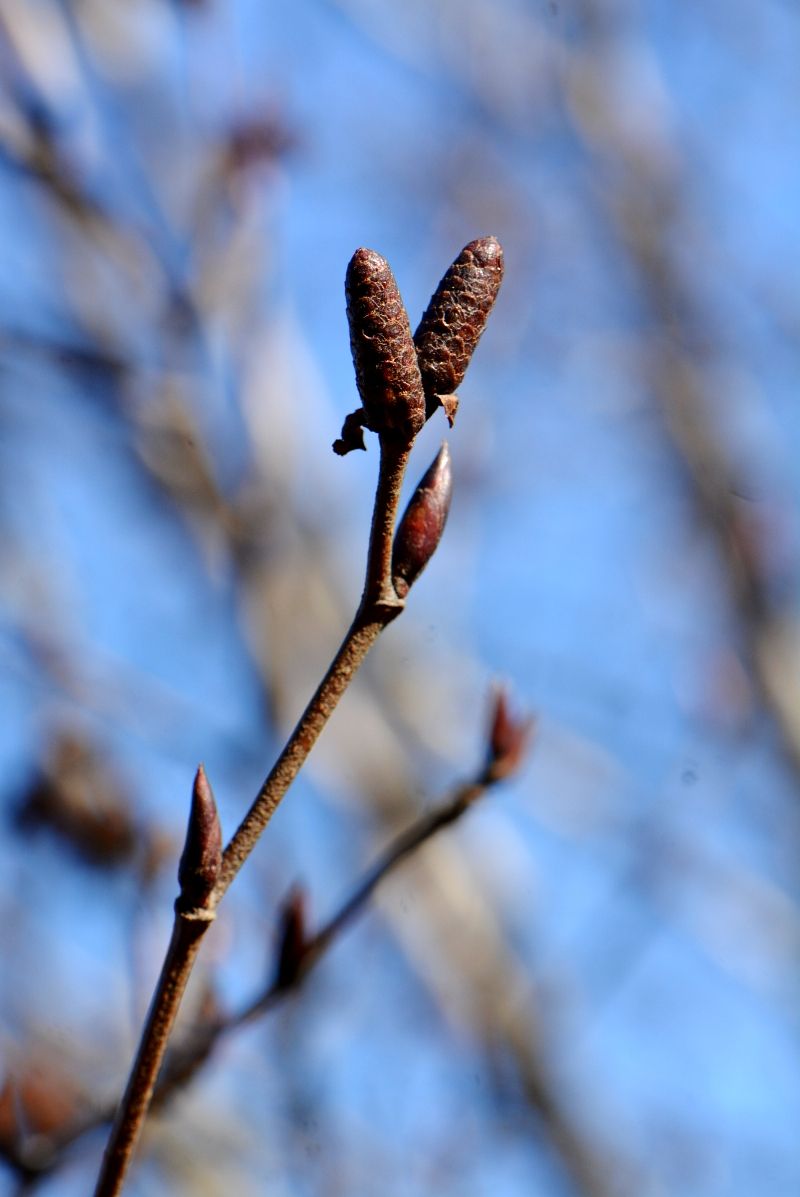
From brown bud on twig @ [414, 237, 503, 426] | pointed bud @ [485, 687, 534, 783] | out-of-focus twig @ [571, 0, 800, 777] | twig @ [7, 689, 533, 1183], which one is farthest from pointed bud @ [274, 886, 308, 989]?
out-of-focus twig @ [571, 0, 800, 777]

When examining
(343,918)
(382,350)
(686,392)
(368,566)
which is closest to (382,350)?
(382,350)

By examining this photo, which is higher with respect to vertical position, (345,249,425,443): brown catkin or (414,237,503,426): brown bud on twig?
(414,237,503,426): brown bud on twig

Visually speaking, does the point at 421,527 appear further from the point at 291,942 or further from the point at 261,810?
the point at 291,942

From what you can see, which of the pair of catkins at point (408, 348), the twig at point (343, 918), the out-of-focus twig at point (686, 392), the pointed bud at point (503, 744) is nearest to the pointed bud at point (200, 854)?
the pair of catkins at point (408, 348)

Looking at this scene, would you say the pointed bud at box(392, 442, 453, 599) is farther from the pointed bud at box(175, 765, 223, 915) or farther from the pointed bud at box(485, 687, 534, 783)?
the pointed bud at box(485, 687, 534, 783)

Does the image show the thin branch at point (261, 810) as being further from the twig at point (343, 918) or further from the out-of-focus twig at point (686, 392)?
the out-of-focus twig at point (686, 392)

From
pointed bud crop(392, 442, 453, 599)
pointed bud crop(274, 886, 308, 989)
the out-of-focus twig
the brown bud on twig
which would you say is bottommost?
pointed bud crop(274, 886, 308, 989)
